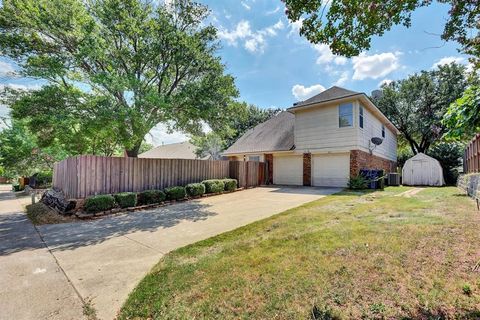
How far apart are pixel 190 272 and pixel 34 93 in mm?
8738

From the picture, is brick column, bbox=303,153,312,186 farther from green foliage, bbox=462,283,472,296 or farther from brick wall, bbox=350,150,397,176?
green foliage, bbox=462,283,472,296

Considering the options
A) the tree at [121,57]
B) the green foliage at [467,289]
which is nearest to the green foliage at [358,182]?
the tree at [121,57]

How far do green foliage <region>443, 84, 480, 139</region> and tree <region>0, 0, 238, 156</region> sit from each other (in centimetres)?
790

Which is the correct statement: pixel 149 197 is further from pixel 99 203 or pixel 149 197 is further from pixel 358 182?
pixel 358 182

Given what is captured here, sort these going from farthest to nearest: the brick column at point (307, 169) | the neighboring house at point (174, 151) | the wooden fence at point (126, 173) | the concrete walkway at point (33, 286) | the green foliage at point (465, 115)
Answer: the neighboring house at point (174, 151) → the brick column at point (307, 169) → the wooden fence at point (126, 173) → the concrete walkway at point (33, 286) → the green foliage at point (465, 115)

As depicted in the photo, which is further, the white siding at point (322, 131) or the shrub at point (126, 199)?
the white siding at point (322, 131)

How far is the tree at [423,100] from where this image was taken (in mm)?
18625

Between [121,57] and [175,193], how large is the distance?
6.01 metres

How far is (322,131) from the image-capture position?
46.8 feet

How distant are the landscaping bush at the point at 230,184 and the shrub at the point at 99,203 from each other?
599 cm

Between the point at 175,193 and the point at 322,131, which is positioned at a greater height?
the point at 322,131

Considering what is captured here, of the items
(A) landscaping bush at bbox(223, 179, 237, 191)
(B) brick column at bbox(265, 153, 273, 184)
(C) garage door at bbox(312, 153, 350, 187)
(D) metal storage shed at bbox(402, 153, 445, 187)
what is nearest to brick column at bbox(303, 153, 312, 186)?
(C) garage door at bbox(312, 153, 350, 187)

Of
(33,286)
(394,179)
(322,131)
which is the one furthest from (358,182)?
(33,286)

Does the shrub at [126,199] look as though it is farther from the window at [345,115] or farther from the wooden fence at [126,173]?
the window at [345,115]
